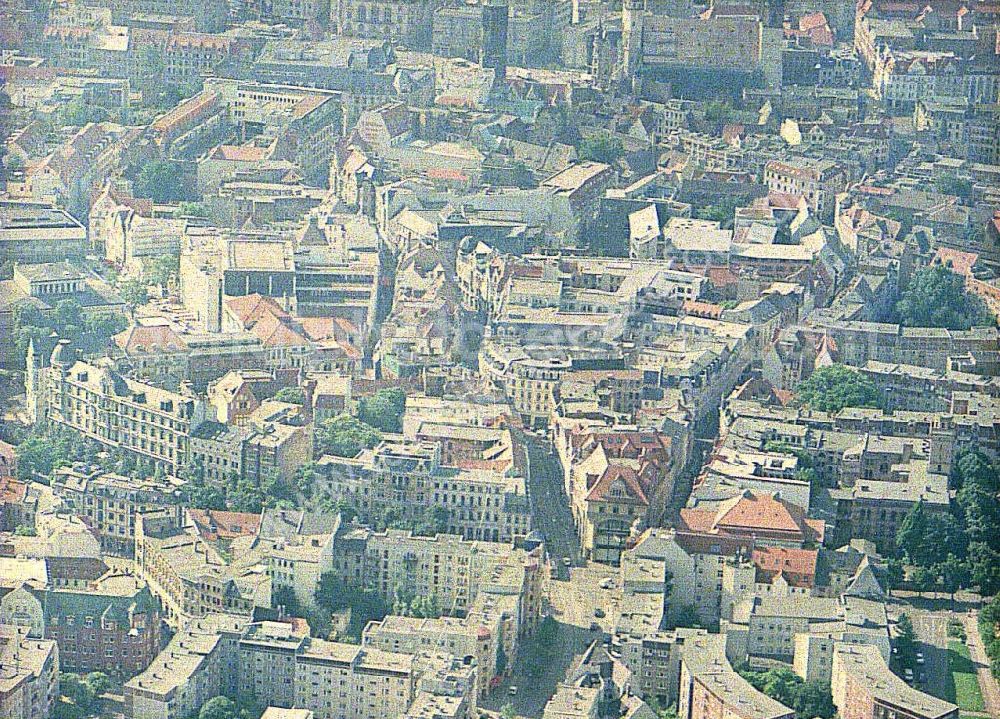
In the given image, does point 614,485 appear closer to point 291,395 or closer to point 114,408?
point 291,395

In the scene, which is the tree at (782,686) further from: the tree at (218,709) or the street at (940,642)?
the tree at (218,709)

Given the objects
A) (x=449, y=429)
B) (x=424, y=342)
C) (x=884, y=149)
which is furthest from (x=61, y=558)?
(x=884, y=149)

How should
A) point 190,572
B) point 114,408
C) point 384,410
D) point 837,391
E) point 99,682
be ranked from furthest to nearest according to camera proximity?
point 837,391, point 384,410, point 114,408, point 190,572, point 99,682

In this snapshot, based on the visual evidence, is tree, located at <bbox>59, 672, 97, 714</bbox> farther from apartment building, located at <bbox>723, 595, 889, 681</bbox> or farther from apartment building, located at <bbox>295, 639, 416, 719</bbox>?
apartment building, located at <bbox>723, 595, 889, 681</bbox>

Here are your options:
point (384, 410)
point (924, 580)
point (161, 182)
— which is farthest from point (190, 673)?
point (161, 182)

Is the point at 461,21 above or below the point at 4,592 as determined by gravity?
above

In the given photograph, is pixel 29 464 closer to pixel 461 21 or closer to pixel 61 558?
pixel 61 558
